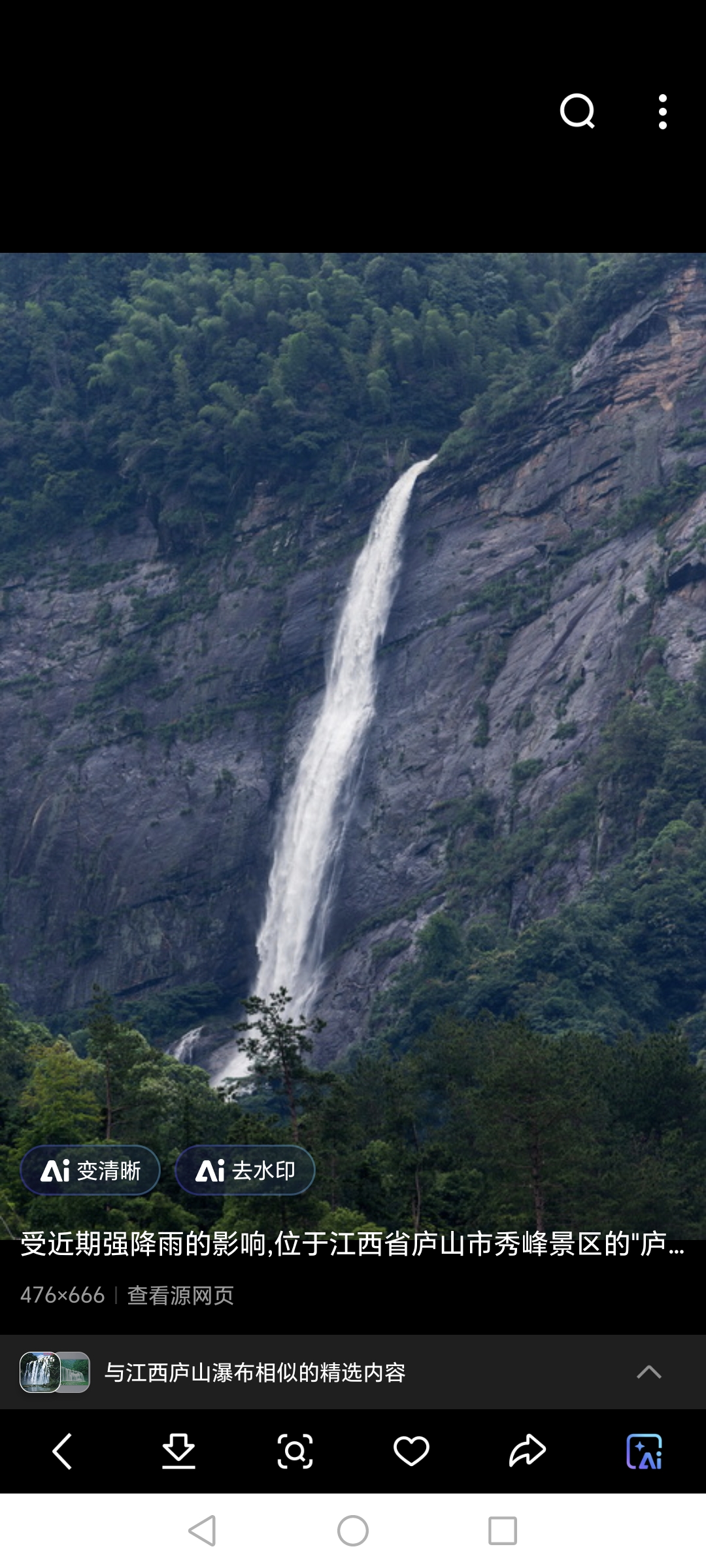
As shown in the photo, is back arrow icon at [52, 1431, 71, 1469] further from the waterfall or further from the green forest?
the green forest

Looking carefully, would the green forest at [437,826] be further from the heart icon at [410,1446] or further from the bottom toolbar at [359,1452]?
the heart icon at [410,1446]

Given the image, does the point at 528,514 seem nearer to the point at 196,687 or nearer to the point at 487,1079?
the point at 196,687

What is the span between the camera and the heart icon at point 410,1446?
482 cm

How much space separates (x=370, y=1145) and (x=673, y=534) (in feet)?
110

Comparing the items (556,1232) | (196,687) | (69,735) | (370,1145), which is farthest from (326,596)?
(556,1232)

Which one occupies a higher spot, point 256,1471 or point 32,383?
point 32,383

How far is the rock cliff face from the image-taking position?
179 ft

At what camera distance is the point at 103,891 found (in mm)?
Answer: 62875

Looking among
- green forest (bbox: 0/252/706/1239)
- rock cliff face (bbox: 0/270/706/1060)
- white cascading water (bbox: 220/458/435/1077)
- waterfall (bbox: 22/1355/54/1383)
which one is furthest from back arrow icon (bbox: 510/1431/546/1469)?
white cascading water (bbox: 220/458/435/1077)

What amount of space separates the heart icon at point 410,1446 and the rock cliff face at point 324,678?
45.9 m
